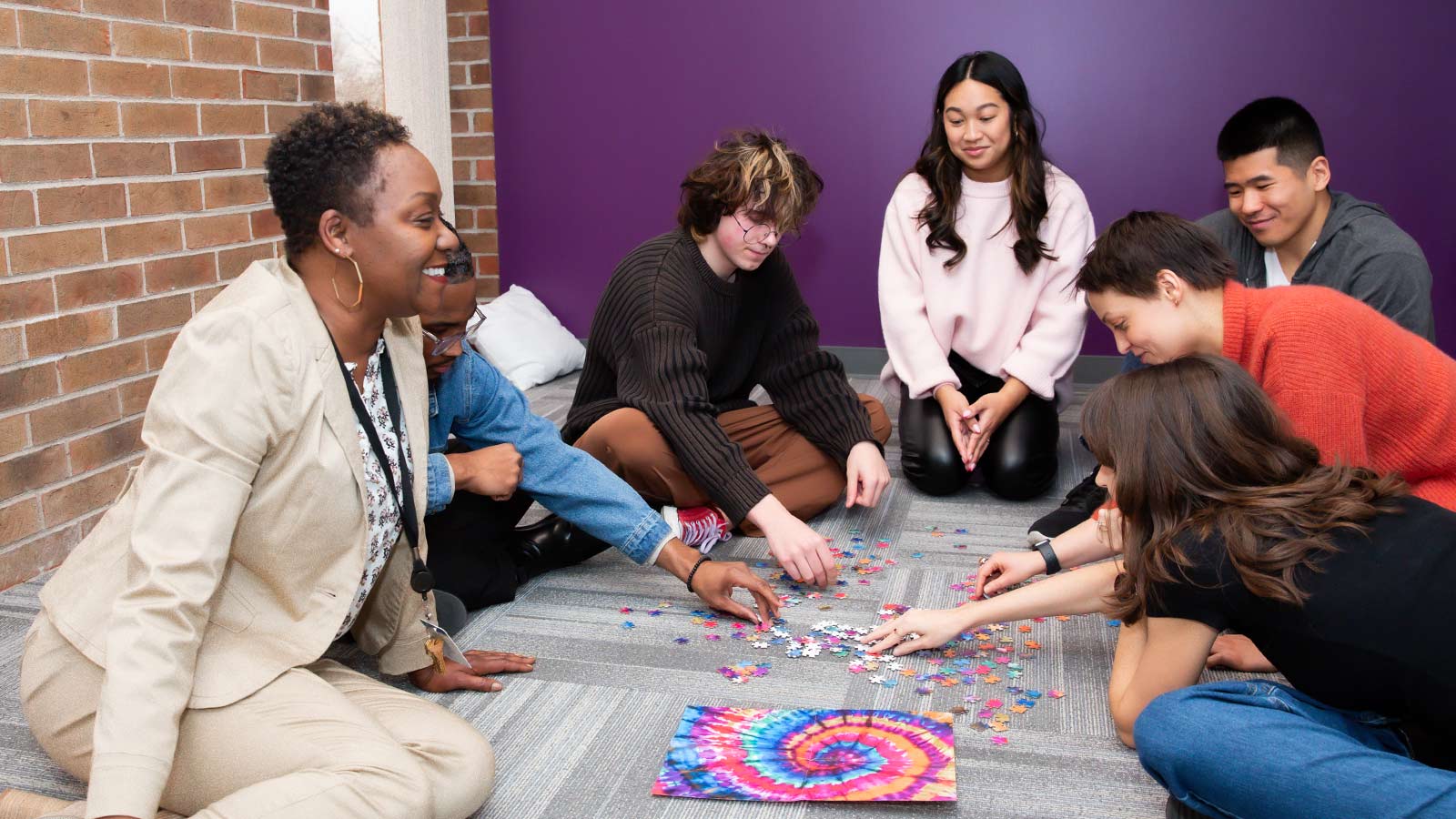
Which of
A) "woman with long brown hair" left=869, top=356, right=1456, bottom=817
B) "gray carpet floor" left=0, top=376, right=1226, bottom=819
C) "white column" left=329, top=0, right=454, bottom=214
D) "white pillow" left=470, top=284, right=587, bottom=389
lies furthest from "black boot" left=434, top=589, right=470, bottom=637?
"white pillow" left=470, top=284, right=587, bottom=389

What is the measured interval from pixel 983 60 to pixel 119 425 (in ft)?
8.26

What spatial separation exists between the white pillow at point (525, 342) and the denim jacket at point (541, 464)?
2.31 meters

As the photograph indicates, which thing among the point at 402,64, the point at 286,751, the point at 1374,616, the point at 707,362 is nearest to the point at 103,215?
the point at 707,362

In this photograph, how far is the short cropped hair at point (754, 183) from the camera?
9.16 ft

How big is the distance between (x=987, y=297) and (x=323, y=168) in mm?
2270

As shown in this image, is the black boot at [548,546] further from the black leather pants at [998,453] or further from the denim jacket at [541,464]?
the black leather pants at [998,453]

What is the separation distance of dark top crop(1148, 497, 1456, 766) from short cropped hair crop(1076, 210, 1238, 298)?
68 cm

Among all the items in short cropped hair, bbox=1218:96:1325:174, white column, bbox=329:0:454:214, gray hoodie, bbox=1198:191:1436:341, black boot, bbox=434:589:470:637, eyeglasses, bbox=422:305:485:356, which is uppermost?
white column, bbox=329:0:454:214

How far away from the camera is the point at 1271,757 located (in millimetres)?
1577

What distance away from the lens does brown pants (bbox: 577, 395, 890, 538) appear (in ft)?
9.41

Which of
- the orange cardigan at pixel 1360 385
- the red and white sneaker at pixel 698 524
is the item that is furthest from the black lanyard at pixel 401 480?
the orange cardigan at pixel 1360 385

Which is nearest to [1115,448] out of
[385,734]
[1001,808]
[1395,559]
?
[1395,559]

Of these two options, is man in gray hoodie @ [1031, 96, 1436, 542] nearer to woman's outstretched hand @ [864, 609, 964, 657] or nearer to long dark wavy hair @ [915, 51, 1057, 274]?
long dark wavy hair @ [915, 51, 1057, 274]

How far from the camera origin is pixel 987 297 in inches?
140
